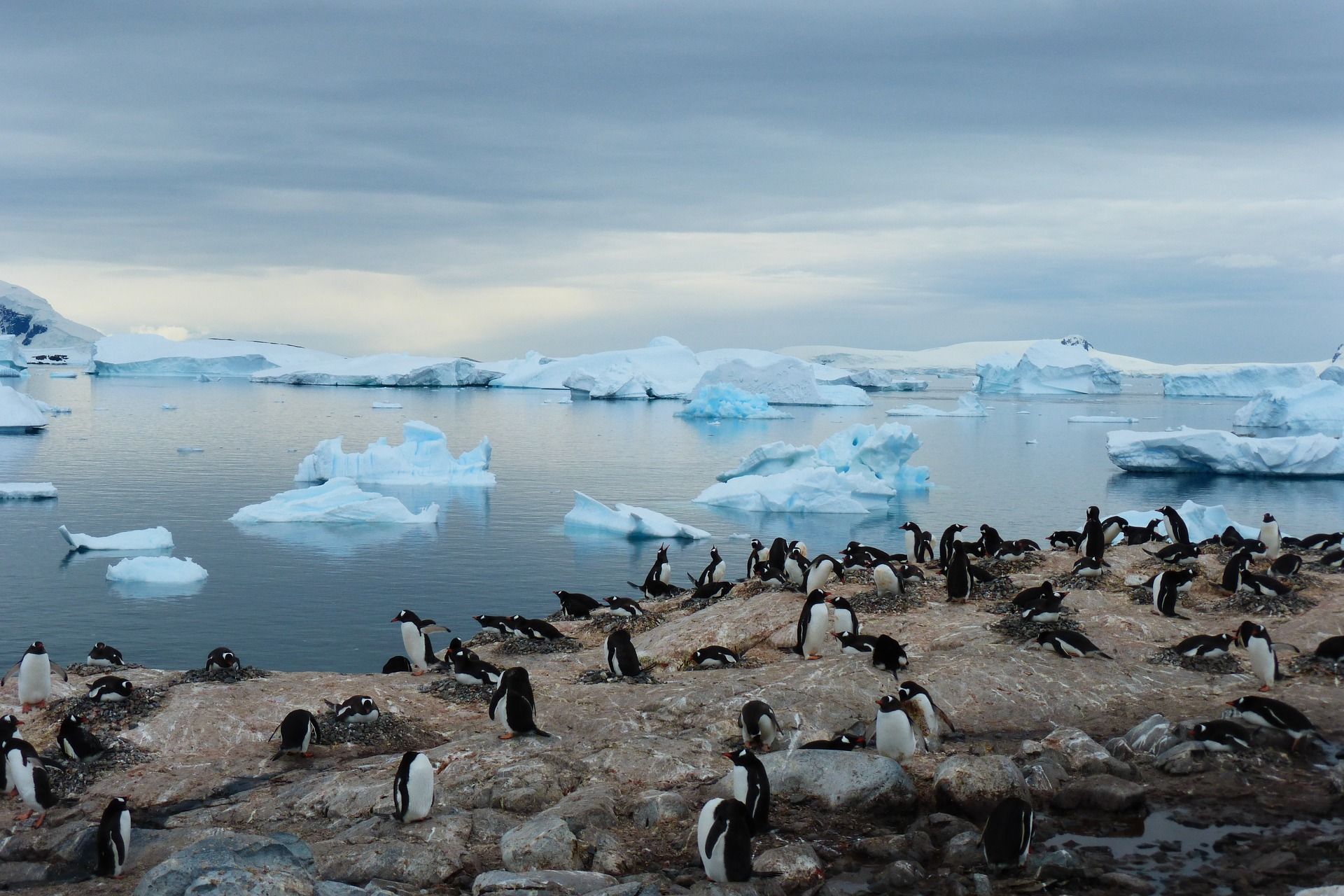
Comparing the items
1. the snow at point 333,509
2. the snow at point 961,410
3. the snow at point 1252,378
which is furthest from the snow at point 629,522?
the snow at point 1252,378

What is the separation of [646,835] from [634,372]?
10722 cm

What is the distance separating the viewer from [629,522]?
35.4 metres

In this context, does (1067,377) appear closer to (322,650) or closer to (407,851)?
(322,650)

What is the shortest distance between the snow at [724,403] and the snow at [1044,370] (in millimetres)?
50382

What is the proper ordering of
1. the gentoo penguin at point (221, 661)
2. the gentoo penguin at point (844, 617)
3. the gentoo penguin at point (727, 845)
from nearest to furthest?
1. the gentoo penguin at point (727, 845)
2. the gentoo penguin at point (844, 617)
3. the gentoo penguin at point (221, 661)

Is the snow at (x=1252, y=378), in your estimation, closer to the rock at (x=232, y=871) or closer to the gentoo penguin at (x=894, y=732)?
the gentoo penguin at (x=894, y=732)

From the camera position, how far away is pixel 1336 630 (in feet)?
43.5

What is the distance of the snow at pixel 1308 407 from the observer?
65000mm

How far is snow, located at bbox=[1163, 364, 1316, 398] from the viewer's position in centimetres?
9419

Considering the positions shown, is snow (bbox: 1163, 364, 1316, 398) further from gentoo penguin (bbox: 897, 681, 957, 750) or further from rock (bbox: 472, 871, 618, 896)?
rock (bbox: 472, 871, 618, 896)

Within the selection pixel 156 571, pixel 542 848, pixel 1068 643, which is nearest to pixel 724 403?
pixel 156 571

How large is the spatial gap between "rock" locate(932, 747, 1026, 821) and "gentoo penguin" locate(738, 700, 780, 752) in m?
1.66

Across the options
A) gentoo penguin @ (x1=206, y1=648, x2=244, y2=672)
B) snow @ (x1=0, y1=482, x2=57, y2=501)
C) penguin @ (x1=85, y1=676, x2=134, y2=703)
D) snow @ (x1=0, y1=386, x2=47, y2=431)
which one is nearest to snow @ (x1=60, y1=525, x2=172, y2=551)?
snow @ (x1=0, y1=482, x2=57, y2=501)

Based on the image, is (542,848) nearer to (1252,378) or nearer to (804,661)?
(804,661)
